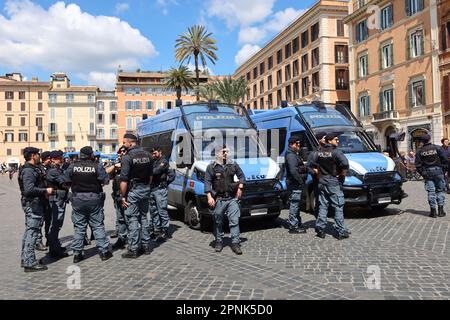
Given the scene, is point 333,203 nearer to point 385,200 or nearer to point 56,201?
point 385,200

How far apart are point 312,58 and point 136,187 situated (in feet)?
127

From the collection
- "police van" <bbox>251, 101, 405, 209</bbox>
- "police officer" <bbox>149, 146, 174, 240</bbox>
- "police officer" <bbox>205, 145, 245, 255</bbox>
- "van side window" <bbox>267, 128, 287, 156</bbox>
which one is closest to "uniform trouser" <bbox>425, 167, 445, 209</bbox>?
"police van" <bbox>251, 101, 405, 209</bbox>

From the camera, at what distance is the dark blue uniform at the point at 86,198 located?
5.89m

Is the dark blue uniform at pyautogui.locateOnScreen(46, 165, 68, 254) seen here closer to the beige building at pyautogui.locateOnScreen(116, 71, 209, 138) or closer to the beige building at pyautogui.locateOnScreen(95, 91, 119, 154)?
the beige building at pyautogui.locateOnScreen(116, 71, 209, 138)

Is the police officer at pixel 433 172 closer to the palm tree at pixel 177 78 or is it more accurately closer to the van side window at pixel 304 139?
the van side window at pixel 304 139

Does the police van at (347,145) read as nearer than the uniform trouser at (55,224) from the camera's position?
No

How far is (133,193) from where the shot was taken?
6.21 meters

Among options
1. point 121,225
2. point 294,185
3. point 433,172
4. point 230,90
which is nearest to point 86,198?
point 121,225

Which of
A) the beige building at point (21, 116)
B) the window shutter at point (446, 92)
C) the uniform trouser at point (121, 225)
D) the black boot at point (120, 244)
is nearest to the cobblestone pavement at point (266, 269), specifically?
the black boot at point (120, 244)

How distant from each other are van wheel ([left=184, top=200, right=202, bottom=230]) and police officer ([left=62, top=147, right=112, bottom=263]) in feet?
8.04

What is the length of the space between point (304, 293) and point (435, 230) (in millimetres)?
4313

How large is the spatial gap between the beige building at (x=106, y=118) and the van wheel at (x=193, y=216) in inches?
2941

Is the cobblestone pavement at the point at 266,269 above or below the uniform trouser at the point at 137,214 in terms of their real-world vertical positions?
below
